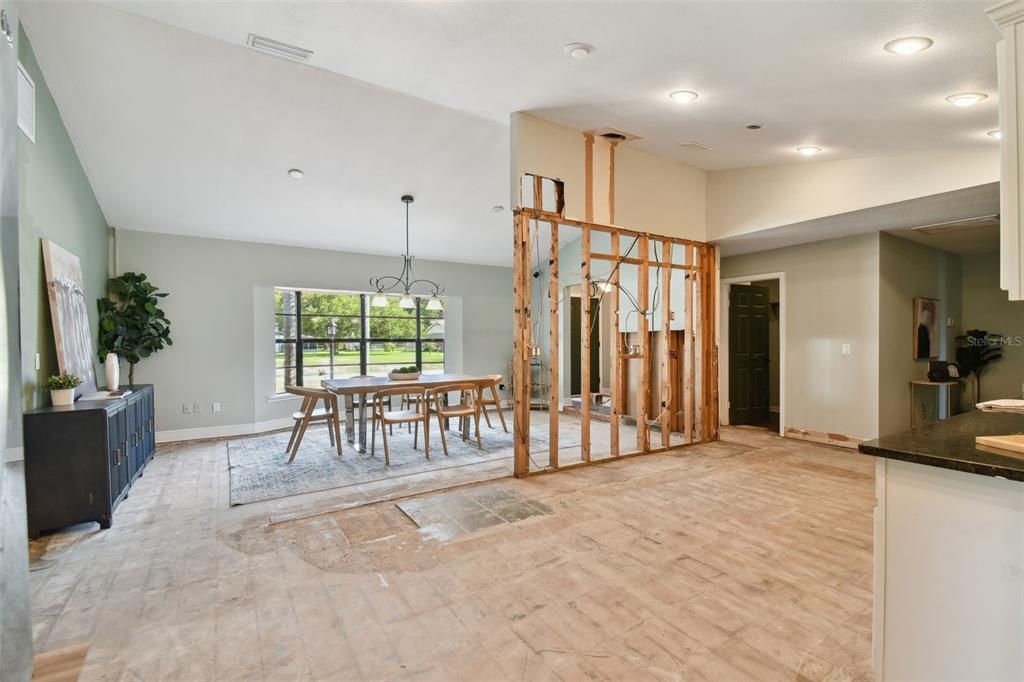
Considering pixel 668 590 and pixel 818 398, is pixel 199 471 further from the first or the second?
pixel 818 398

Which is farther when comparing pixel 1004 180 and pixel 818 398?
pixel 818 398

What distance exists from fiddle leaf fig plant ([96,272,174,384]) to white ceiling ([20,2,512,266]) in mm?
759

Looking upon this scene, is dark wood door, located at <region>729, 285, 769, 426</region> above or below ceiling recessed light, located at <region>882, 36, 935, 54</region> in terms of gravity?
below

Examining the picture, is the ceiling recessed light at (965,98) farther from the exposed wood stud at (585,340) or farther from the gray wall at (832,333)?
the exposed wood stud at (585,340)

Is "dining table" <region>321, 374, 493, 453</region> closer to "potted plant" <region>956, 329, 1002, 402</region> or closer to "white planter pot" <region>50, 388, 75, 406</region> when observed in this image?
"white planter pot" <region>50, 388, 75, 406</region>

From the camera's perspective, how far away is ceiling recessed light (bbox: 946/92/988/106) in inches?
109

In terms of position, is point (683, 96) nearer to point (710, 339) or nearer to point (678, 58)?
point (678, 58)

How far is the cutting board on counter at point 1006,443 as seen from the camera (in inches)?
53.4

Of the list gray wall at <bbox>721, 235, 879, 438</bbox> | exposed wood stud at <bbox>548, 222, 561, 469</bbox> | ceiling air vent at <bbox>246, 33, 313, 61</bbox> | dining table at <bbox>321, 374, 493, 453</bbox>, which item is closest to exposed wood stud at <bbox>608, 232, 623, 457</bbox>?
exposed wood stud at <bbox>548, 222, 561, 469</bbox>

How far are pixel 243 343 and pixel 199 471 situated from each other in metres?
2.07

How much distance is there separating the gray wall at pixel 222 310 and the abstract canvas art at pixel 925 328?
6887mm

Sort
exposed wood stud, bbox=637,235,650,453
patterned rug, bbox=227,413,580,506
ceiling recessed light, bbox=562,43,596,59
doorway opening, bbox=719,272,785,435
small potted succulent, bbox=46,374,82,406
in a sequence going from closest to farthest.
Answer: ceiling recessed light, bbox=562,43,596,59
small potted succulent, bbox=46,374,82,406
patterned rug, bbox=227,413,580,506
exposed wood stud, bbox=637,235,650,453
doorway opening, bbox=719,272,785,435

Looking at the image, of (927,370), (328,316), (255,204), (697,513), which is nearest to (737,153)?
(697,513)

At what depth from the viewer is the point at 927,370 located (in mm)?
5746
